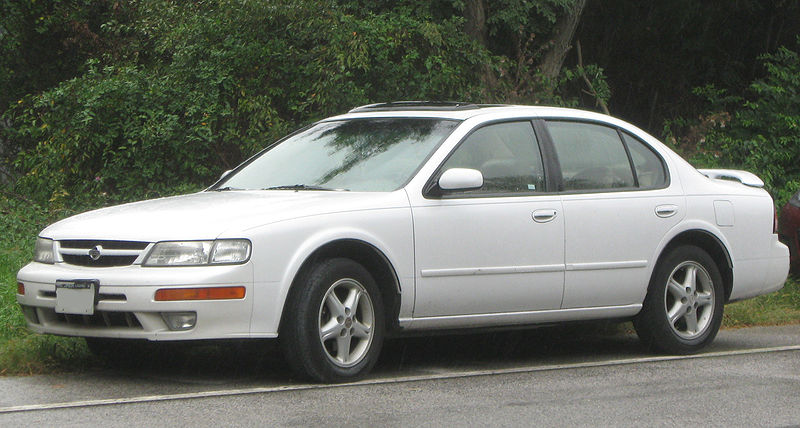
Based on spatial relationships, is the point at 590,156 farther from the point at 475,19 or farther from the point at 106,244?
the point at 475,19

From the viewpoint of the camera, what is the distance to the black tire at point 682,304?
8328mm

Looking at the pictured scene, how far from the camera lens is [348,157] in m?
7.75

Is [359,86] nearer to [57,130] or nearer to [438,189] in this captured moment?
[57,130]

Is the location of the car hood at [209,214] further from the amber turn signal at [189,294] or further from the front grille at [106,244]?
the amber turn signal at [189,294]

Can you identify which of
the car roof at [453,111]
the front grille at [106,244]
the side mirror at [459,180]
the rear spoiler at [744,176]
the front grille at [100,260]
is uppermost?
the car roof at [453,111]

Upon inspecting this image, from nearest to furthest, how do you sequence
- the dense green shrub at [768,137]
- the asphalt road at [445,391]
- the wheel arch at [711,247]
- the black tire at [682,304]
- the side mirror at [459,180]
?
the asphalt road at [445,391]
the side mirror at [459,180]
the black tire at [682,304]
the wheel arch at [711,247]
the dense green shrub at [768,137]

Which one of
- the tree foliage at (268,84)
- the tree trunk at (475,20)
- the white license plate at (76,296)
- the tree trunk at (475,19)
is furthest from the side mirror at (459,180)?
the tree trunk at (475,19)

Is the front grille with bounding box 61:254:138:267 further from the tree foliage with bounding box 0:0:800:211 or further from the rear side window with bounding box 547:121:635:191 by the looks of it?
the tree foliage with bounding box 0:0:800:211

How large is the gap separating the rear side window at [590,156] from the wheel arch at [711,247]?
1.62 feet

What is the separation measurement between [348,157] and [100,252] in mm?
1719

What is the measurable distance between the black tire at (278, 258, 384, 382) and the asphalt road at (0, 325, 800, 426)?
115 millimetres

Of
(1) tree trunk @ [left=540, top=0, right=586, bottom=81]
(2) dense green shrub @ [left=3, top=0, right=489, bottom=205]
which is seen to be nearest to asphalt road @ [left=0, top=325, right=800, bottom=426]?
(2) dense green shrub @ [left=3, top=0, right=489, bottom=205]

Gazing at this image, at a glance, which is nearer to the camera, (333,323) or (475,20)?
(333,323)

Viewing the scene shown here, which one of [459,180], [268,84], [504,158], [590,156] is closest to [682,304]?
[590,156]
